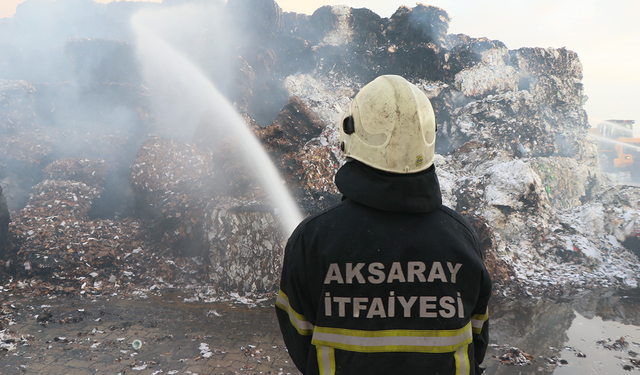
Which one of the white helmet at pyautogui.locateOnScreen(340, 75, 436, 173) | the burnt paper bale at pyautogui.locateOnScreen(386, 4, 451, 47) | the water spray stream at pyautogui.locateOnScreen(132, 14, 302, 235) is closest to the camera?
the white helmet at pyautogui.locateOnScreen(340, 75, 436, 173)

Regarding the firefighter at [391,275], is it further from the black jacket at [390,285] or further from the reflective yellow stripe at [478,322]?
the reflective yellow stripe at [478,322]

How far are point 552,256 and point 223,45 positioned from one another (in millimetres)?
12493

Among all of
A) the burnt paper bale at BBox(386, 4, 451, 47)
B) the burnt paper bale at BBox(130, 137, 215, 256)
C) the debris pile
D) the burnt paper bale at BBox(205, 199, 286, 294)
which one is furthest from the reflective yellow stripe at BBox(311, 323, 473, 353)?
the burnt paper bale at BBox(386, 4, 451, 47)

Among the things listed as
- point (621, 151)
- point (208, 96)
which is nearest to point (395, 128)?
point (208, 96)

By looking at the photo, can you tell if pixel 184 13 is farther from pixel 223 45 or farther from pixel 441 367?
pixel 441 367

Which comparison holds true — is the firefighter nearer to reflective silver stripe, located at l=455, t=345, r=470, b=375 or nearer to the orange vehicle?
reflective silver stripe, located at l=455, t=345, r=470, b=375

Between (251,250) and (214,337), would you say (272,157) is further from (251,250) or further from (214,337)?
(214,337)

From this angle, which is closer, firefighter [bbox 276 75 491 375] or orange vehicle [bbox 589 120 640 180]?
firefighter [bbox 276 75 491 375]

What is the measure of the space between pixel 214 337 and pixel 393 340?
3757 millimetres

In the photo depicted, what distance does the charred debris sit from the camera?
5.86m

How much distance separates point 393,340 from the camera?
1.01m

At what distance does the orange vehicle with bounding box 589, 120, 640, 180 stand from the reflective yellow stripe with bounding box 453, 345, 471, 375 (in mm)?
23099

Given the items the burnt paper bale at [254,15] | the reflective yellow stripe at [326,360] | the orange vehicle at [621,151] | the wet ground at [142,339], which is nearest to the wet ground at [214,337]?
the wet ground at [142,339]

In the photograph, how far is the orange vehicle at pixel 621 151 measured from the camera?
756 inches
